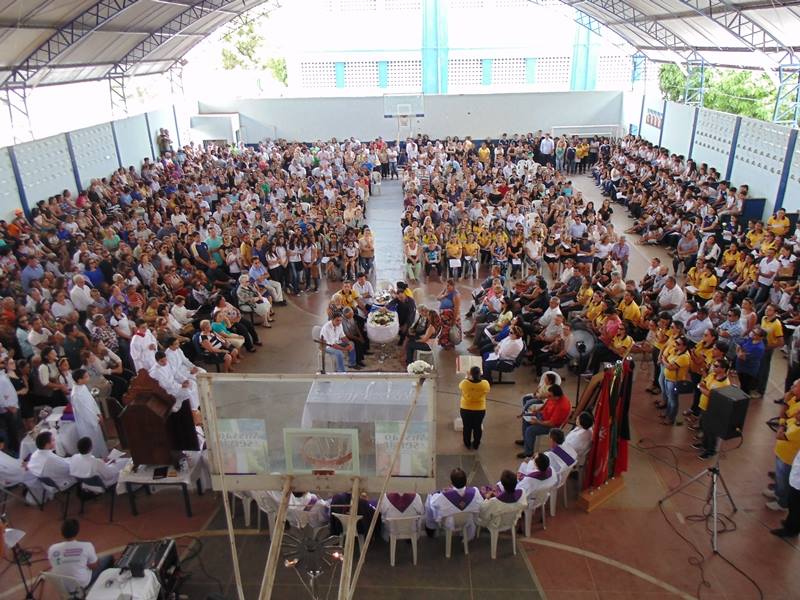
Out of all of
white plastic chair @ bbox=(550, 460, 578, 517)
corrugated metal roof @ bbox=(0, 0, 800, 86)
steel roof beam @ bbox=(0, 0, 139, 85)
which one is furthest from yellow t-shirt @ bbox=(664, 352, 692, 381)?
steel roof beam @ bbox=(0, 0, 139, 85)

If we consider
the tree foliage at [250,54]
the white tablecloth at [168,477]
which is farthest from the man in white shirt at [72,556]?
the tree foliage at [250,54]

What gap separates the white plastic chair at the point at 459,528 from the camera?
564 cm

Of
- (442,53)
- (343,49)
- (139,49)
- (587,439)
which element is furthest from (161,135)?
(587,439)

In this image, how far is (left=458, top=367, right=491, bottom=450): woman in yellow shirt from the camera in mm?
6895

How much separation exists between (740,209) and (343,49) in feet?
80.5

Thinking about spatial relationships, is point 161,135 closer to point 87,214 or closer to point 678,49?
point 87,214

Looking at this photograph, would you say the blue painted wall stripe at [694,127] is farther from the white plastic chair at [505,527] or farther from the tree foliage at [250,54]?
the tree foliage at [250,54]

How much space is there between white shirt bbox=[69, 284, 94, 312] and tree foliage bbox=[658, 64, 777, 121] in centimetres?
2781

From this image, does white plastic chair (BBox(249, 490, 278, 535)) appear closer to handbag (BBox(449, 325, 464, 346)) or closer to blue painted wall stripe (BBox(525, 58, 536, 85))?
handbag (BBox(449, 325, 464, 346))

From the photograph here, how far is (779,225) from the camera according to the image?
1234 cm

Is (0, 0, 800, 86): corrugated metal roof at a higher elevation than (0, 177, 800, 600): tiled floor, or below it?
higher

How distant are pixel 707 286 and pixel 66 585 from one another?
9866 mm

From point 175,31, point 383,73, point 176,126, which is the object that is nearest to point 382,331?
point 175,31

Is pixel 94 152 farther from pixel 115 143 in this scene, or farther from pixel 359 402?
pixel 359 402
